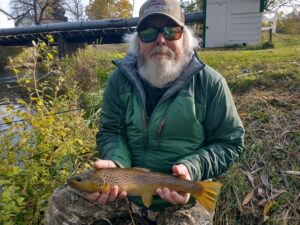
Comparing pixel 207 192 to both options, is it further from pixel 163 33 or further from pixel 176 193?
pixel 163 33

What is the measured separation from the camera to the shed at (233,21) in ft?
51.3

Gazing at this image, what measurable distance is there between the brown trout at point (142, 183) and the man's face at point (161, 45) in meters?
1.00

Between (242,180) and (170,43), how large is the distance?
1.59 metres

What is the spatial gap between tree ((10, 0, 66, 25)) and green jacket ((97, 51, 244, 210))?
43016mm

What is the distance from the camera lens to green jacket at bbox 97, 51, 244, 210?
2514 mm

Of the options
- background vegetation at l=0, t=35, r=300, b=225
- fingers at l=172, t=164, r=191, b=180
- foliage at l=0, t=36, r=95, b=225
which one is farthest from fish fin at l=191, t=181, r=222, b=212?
foliage at l=0, t=36, r=95, b=225

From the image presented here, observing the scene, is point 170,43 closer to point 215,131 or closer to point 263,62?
point 215,131

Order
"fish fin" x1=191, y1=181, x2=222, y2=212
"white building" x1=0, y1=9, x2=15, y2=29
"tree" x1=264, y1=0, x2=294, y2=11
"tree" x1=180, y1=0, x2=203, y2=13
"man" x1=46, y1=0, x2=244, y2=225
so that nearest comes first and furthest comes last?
1. "fish fin" x1=191, y1=181, x2=222, y2=212
2. "man" x1=46, y1=0, x2=244, y2=225
3. "tree" x1=180, y1=0, x2=203, y2=13
4. "tree" x1=264, y1=0, x2=294, y2=11
5. "white building" x1=0, y1=9, x2=15, y2=29

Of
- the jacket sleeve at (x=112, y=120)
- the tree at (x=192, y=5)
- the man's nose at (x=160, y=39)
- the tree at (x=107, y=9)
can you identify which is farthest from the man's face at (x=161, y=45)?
the tree at (x=107, y=9)

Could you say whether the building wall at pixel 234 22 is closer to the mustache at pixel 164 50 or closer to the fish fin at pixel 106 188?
the mustache at pixel 164 50

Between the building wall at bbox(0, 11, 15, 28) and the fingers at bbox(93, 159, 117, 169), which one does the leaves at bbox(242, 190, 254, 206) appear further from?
the building wall at bbox(0, 11, 15, 28)

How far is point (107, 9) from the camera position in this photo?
45531 millimetres

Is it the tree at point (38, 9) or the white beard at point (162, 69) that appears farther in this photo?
the tree at point (38, 9)

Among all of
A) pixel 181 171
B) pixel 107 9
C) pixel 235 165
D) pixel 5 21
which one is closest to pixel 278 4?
pixel 107 9
